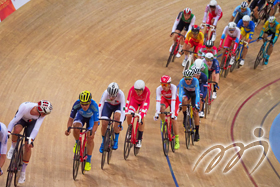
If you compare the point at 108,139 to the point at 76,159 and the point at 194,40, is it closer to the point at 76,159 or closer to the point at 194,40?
the point at 76,159

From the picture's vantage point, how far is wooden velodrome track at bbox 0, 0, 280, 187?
6.41 m

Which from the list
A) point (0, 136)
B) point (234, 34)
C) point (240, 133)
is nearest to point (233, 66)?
point (234, 34)

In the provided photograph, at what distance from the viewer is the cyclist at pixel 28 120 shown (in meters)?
5.12

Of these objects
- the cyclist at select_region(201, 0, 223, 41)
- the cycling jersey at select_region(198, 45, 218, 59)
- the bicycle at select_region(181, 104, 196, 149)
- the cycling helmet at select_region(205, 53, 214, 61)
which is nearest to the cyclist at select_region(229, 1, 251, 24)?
the cyclist at select_region(201, 0, 223, 41)

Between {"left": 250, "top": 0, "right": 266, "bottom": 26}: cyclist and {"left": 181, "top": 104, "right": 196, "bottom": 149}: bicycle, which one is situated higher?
{"left": 250, "top": 0, "right": 266, "bottom": 26}: cyclist

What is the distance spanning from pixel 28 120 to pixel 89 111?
0.89 metres

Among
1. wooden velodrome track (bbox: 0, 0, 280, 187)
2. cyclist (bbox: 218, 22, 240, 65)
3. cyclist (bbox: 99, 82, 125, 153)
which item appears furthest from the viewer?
cyclist (bbox: 218, 22, 240, 65)

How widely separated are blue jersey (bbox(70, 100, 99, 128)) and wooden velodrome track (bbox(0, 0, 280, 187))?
1.05m

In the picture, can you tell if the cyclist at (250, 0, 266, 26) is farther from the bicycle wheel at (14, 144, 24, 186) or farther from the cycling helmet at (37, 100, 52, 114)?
the bicycle wheel at (14, 144, 24, 186)

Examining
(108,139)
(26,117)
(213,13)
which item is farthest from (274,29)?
(26,117)

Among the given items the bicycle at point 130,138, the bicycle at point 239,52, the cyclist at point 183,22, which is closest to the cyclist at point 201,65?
the bicycle at point 130,138

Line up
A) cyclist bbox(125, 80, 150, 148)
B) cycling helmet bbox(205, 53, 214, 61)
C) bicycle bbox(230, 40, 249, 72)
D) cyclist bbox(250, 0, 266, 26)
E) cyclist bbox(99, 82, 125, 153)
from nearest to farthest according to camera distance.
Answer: cyclist bbox(99, 82, 125, 153), cyclist bbox(125, 80, 150, 148), cycling helmet bbox(205, 53, 214, 61), bicycle bbox(230, 40, 249, 72), cyclist bbox(250, 0, 266, 26)

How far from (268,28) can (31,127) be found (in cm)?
705

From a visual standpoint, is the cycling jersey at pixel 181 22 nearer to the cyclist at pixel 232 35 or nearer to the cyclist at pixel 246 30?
the cyclist at pixel 232 35
